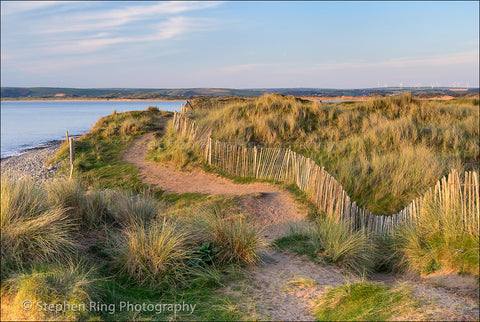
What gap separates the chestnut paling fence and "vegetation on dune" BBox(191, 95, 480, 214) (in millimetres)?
921

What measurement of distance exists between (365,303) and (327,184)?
4.21 metres

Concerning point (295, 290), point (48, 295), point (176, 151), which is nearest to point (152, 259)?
point (48, 295)

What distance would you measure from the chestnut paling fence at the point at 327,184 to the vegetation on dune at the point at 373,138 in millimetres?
921

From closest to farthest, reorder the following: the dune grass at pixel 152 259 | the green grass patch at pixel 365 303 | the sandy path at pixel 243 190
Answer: the green grass patch at pixel 365 303
the dune grass at pixel 152 259
the sandy path at pixel 243 190

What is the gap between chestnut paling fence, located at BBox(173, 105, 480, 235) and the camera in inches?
196

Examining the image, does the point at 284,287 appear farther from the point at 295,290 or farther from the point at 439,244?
the point at 439,244

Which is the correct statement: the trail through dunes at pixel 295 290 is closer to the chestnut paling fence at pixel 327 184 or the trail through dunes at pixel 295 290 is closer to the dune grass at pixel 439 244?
the dune grass at pixel 439 244

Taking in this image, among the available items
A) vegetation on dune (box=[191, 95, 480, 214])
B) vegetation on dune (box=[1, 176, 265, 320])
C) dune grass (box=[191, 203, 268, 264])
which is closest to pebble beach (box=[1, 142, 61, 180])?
vegetation on dune (box=[191, 95, 480, 214])

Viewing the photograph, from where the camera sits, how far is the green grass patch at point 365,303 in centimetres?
331

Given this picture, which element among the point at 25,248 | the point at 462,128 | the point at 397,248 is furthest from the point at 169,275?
the point at 462,128

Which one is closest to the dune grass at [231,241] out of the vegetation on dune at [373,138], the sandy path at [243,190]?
the sandy path at [243,190]

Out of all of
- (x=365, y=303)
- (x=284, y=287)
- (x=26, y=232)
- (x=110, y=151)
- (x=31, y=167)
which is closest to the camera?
(x=365, y=303)

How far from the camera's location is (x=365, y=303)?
3.52 metres

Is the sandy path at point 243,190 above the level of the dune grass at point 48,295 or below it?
below
